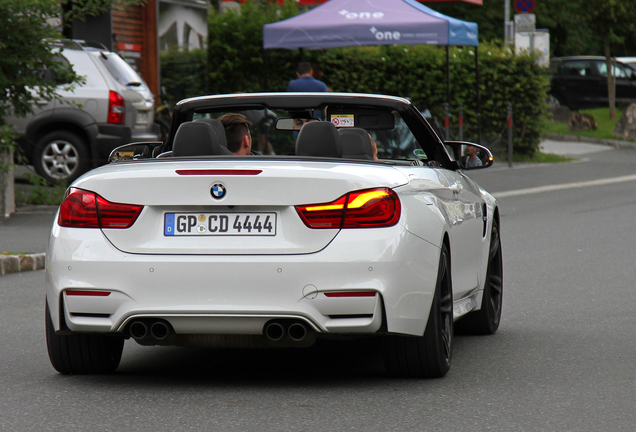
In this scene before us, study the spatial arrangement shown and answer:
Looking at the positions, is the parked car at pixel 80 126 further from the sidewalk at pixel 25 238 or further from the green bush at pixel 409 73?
the green bush at pixel 409 73

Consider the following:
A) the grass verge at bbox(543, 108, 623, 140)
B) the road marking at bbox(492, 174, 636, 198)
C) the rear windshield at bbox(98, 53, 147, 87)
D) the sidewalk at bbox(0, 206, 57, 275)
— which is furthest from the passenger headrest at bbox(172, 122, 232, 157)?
the grass verge at bbox(543, 108, 623, 140)

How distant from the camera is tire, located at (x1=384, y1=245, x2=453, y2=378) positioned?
5195mm

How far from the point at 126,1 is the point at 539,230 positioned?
571 cm

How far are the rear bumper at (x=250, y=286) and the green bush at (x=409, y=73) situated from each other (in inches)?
763

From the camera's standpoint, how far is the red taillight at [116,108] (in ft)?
51.6

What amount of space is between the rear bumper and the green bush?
19.4 m

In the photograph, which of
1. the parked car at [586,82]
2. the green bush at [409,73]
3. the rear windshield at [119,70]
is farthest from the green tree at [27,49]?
the parked car at [586,82]

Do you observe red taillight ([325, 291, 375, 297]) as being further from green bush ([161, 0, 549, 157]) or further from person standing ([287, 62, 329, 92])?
green bush ([161, 0, 549, 157])

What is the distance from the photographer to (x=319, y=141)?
537cm

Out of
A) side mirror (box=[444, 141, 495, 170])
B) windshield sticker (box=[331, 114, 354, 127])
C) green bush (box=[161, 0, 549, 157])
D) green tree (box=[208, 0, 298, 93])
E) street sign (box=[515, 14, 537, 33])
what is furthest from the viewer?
green bush (box=[161, 0, 549, 157])

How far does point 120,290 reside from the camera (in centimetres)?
491

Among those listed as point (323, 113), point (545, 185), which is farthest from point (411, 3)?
point (323, 113)

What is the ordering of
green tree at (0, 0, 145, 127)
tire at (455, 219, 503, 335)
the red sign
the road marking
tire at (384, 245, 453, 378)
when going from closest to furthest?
1. tire at (384, 245, 453, 378)
2. tire at (455, 219, 503, 335)
3. green tree at (0, 0, 145, 127)
4. the road marking
5. the red sign

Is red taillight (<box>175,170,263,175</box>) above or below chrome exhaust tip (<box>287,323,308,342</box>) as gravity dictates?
above
